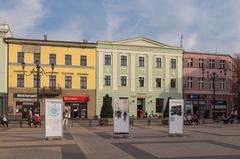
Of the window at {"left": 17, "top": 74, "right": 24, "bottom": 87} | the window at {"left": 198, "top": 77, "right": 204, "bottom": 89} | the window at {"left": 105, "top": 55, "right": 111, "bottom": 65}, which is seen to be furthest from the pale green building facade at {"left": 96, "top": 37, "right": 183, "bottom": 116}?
the window at {"left": 17, "top": 74, "right": 24, "bottom": 87}

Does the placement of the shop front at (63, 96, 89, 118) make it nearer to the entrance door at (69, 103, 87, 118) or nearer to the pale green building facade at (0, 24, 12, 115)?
the entrance door at (69, 103, 87, 118)

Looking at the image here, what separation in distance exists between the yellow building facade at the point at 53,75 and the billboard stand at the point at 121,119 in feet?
117

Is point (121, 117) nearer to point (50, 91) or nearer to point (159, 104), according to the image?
point (50, 91)

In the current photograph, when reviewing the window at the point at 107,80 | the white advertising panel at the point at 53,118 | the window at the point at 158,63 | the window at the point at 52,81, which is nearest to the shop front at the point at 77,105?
the window at the point at 52,81

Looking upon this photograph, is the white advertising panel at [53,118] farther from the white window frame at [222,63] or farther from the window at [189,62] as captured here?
the white window frame at [222,63]

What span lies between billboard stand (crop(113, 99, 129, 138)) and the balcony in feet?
123

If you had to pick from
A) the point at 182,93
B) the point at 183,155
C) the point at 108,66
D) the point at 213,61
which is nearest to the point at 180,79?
the point at 182,93

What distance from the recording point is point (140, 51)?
218 ft

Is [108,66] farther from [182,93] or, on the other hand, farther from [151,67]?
[182,93]

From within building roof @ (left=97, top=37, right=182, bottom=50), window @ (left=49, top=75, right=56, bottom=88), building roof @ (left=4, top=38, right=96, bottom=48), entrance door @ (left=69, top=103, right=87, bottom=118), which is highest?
building roof @ (left=97, top=37, right=182, bottom=50)

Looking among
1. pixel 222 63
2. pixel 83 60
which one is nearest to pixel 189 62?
pixel 222 63

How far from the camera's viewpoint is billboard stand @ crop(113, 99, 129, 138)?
78.5 feet

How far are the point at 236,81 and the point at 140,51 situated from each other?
23.2 metres

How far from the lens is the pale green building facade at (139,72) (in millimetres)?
64250
